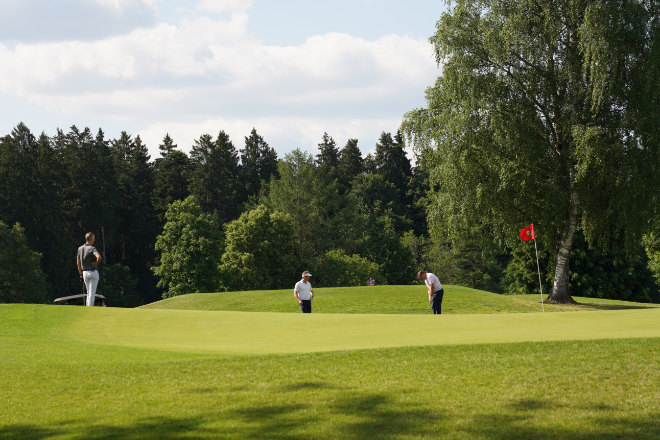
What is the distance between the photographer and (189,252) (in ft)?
246

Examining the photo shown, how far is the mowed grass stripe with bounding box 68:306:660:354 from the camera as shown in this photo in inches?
593

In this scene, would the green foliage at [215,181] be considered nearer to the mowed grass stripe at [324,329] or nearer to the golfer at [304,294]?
the golfer at [304,294]

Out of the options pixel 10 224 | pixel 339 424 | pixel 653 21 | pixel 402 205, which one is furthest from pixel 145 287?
pixel 339 424

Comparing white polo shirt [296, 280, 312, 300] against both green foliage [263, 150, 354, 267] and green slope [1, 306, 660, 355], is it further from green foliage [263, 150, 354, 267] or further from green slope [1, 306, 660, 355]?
green foliage [263, 150, 354, 267]

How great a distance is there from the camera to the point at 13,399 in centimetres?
1080

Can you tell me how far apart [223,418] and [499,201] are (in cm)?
2712

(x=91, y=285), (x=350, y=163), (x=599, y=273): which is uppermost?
(x=350, y=163)

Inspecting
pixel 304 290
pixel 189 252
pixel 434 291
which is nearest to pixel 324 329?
pixel 434 291

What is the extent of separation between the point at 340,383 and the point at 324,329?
5883 millimetres

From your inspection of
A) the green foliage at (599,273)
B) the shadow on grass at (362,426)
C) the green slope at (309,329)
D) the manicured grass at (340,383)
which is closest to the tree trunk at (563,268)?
the green slope at (309,329)

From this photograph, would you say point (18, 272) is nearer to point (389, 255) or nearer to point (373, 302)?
point (389, 255)

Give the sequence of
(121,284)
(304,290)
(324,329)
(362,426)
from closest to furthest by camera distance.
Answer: (362,426) → (324,329) → (304,290) → (121,284)

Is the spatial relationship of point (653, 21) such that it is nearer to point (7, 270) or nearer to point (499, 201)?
point (499, 201)

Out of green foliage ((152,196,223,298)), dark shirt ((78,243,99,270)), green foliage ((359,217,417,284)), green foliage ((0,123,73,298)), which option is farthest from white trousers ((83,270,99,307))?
green foliage ((359,217,417,284))
